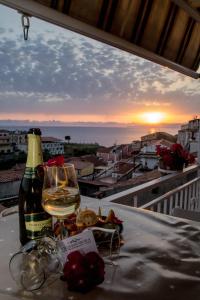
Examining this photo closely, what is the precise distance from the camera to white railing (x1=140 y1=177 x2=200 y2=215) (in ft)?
8.57

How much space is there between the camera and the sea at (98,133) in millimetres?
1923

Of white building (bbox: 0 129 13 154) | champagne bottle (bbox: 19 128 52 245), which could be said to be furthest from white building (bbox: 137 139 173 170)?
champagne bottle (bbox: 19 128 52 245)

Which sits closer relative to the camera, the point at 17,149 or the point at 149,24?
the point at 17,149

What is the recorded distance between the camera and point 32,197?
0.97 m

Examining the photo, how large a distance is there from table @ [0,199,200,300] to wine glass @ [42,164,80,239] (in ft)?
0.64

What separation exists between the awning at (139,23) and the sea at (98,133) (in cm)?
63

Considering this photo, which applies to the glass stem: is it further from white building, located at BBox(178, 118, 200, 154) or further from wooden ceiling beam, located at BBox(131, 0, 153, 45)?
white building, located at BBox(178, 118, 200, 154)

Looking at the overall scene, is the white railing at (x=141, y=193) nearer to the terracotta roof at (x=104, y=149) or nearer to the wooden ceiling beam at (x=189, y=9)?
the terracotta roof at (x=104, y=149)

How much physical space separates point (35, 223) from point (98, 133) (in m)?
1.40

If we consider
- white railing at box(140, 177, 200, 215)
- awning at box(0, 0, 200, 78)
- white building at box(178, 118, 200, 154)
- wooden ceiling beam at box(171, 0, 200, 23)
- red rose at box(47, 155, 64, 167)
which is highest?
wooden ceiling beam at box(171, 0, 200, 23)

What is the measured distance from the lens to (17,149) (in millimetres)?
1665

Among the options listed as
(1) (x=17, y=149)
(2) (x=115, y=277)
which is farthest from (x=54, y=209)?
(1) (x=17, y=149)

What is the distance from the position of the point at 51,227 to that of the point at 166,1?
2142mm

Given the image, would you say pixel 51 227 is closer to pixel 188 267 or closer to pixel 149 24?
pixel 188 267
